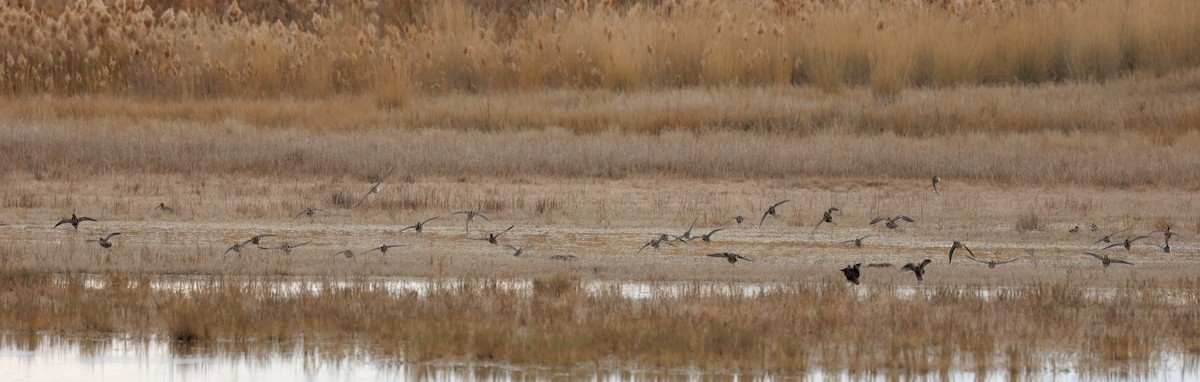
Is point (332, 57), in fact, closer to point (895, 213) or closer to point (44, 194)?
point (44, 194)

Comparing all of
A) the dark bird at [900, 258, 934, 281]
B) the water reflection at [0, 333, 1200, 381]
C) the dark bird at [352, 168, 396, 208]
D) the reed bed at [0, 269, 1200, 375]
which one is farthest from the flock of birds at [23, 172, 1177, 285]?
the water reflection at [0, 333, 1200, 381]

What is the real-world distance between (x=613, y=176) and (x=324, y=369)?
903 centimetres

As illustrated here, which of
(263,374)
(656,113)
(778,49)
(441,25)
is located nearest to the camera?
(263,374)

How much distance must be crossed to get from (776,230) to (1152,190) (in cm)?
448

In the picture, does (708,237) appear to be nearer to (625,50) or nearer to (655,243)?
Answer: (655,243)

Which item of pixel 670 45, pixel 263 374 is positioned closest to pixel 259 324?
pixel 263 374

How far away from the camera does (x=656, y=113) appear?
19.2m

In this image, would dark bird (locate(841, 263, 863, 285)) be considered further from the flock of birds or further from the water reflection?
the water reflection

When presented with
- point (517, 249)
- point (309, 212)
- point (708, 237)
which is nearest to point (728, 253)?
point (708, 237)

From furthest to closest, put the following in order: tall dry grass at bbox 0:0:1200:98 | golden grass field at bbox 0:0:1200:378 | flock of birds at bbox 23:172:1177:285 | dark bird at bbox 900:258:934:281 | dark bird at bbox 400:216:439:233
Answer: tall dry grass at bbox 0:0:1200:98
dark bird at bbox 400:216:439:233
flock of birds at bbox 23:172:1177:285
dark bird at bbox 900:258:934:281
golden grass field at bbox 0:0:1200:378

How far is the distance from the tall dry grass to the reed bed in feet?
36.3

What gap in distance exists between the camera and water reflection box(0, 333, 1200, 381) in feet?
24.0

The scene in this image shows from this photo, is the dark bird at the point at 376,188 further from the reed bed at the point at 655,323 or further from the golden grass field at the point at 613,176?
the reed bed at the point at 655,323

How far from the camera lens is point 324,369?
748 cm
